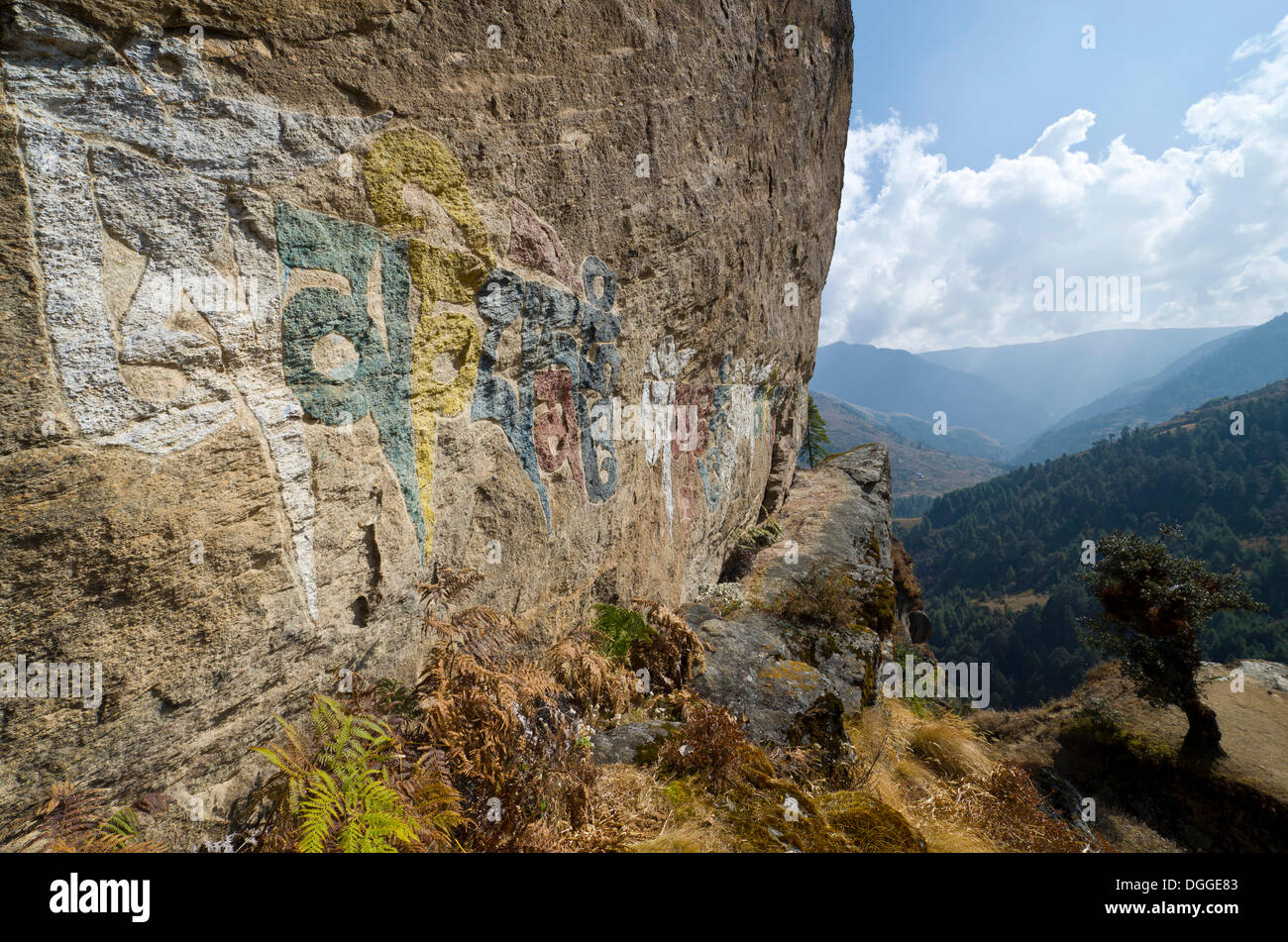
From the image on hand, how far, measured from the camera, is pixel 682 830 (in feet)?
10.4

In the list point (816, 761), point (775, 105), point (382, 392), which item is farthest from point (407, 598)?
point (775, 105)

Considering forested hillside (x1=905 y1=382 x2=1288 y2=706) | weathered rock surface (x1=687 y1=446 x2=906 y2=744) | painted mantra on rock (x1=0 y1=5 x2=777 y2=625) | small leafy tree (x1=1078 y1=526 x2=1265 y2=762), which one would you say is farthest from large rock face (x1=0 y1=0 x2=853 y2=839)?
forested hillside (x1=905 y1=382 x2=1288 y2=706)

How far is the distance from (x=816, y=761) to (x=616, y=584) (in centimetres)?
232

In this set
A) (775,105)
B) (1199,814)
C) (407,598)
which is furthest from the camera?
(1199,814)

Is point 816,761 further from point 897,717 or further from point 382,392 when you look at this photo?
point 382,392

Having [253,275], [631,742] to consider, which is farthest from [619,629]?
[253,275]

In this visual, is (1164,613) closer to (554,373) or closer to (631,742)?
(631,742)

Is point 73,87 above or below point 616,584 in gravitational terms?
above

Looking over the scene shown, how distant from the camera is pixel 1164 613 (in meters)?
10.0

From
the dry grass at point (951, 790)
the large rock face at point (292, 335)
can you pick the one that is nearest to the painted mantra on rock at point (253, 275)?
the large rock face at point (292, 335)

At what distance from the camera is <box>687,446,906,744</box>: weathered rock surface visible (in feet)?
15.8

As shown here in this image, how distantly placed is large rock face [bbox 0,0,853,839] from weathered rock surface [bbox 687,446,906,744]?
5.00ft

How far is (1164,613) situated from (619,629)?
1070 centimetres

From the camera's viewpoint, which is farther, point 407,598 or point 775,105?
point 775,105
